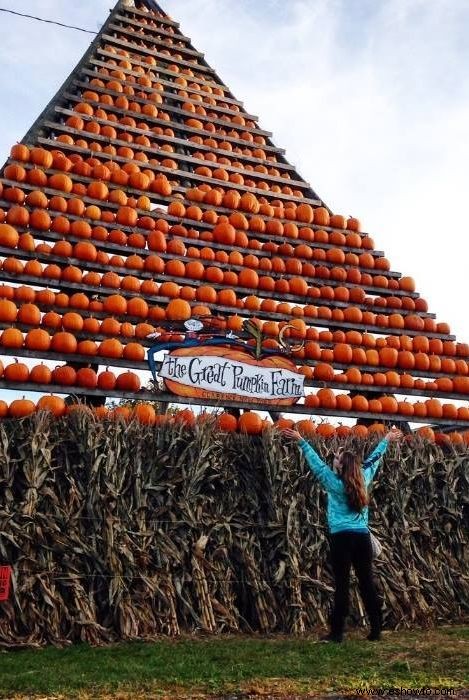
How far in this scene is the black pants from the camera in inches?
252

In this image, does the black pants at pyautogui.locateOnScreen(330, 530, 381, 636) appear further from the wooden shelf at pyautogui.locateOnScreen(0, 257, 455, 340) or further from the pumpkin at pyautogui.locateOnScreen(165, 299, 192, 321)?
the wooden shelf at pyautogui.locateOnScreen(0, 257, 455, 340)

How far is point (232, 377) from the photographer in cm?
1159

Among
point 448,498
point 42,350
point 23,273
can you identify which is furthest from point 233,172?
point 448,498

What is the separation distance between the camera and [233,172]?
1538cm

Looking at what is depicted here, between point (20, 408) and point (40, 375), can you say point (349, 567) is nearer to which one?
point (20, 408)

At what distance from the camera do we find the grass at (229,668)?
15.3 feet

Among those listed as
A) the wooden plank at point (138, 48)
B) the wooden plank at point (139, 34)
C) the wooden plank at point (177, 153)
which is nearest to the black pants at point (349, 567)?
the wooden plank at point (177, 153)

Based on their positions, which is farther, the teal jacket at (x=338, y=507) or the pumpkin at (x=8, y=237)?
the pumpkin at (x=8, y=237)

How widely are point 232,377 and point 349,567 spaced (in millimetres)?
5501

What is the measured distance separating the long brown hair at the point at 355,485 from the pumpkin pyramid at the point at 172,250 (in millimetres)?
5196

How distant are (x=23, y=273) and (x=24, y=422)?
14.3 ft

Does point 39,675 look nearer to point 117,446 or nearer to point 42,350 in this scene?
point 117,446

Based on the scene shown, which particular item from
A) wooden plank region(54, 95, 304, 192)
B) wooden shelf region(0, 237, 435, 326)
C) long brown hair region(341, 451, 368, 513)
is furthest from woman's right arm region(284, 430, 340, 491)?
wooden plank region(54, 95, 304, 192)

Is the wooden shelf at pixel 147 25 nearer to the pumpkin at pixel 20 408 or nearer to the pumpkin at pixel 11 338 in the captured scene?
the pumpkin at pixel 11 338
